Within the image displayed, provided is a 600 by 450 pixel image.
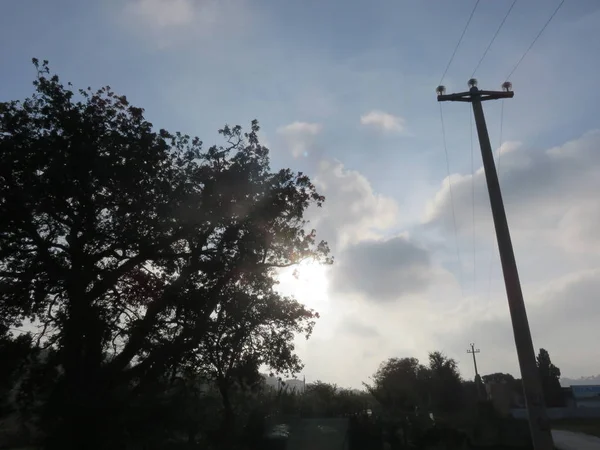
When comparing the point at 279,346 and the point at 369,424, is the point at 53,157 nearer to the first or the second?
the point at 279,346

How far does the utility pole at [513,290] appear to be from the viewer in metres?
9.81

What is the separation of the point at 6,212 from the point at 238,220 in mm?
6960

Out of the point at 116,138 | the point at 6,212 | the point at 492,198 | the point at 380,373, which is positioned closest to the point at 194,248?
the point at 116,138

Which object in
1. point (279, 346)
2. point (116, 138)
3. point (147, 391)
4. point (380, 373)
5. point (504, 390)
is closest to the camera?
point (116, 138)

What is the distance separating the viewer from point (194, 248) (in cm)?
1781

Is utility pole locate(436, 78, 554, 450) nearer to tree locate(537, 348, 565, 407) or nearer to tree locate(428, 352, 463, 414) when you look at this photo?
tree locate(428, 352, 463, 414)

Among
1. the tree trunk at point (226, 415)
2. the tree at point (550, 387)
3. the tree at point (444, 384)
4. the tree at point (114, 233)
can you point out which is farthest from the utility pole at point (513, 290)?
the tree at point (550, 387)

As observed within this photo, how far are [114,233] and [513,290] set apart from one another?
11.4 m

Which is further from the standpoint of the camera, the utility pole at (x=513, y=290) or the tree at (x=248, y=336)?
the tree at (x=248, y=336)

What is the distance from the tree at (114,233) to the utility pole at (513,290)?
7.12 meters

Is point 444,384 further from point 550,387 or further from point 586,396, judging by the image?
point 586,396

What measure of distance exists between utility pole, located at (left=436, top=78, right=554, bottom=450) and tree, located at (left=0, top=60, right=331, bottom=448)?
7120 millimetres

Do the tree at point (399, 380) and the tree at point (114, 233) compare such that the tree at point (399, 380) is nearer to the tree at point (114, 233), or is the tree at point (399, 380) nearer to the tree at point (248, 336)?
the tree at point (248, 336)

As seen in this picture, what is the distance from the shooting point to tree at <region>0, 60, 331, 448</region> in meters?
14.4
